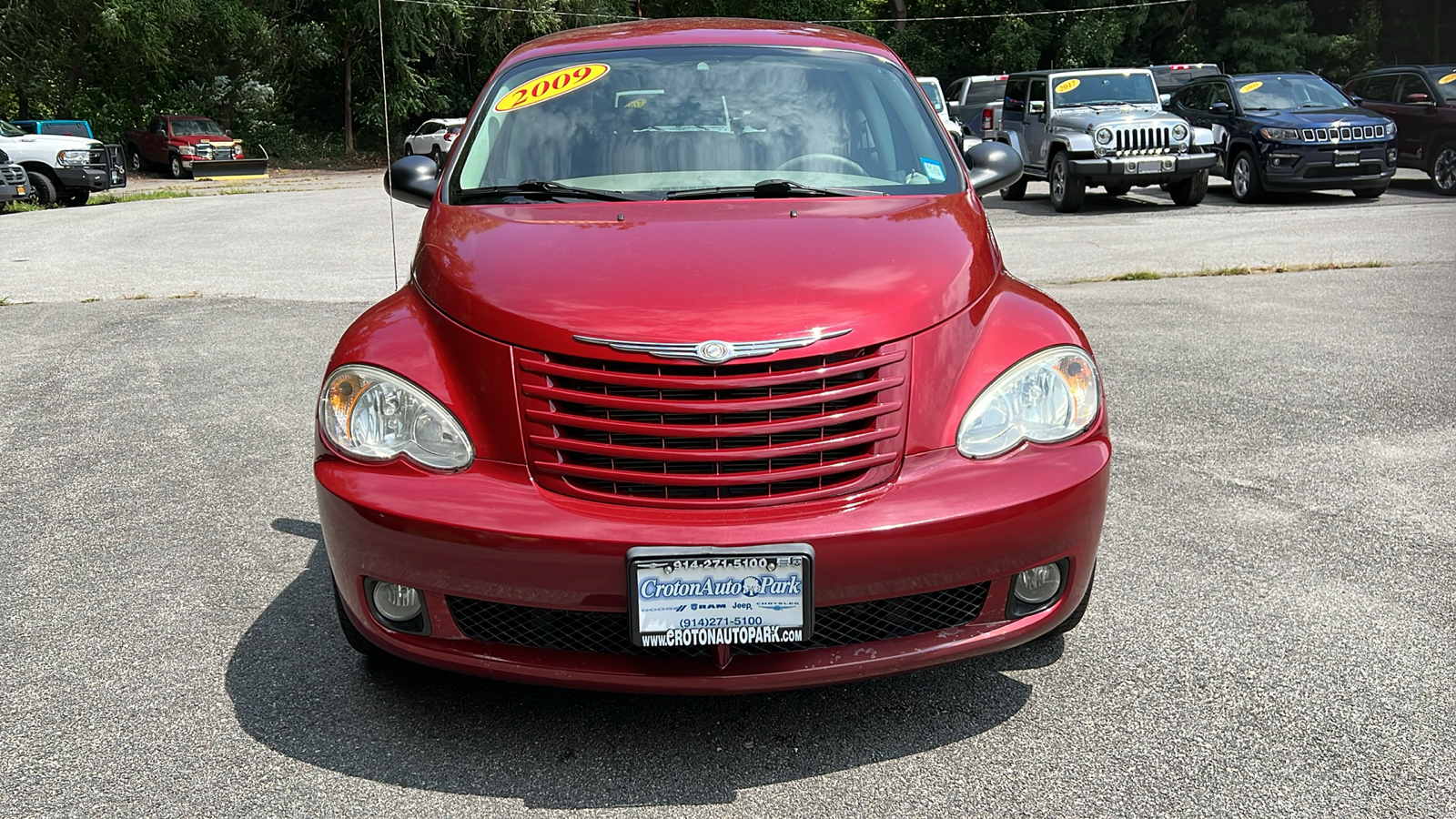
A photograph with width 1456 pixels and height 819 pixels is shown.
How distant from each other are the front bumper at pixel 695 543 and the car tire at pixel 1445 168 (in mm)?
16902

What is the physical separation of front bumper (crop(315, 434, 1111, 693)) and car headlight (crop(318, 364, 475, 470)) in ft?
0.18

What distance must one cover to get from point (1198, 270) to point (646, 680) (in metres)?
8.69

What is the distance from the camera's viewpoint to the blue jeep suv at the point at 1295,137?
1573 centimetres

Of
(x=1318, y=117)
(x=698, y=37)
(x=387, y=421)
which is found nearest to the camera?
(x=387, y=421)

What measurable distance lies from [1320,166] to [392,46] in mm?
25107

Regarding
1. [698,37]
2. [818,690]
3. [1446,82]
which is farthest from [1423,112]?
[818,690]

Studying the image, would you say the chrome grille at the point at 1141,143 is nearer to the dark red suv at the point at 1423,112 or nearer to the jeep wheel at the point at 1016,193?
the jeep wheel at the point at 1016,193

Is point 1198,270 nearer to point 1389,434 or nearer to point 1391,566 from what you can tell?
point 1389,434

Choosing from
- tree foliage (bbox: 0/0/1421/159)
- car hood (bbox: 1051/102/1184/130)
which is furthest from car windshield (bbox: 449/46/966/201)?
tree foliage (bbox: 0/0/1421/159)

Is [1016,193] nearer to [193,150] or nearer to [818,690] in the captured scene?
[818,690]

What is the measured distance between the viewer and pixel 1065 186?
15.9 meters

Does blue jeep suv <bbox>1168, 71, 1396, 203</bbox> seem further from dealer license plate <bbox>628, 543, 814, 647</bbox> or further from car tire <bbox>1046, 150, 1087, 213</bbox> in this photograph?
dealer license plate <bbox>628, 543, 814, 647</bbox>

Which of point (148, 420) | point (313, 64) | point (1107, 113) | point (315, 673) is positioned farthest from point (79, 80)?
point (315, 673)

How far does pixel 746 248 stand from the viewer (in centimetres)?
310
